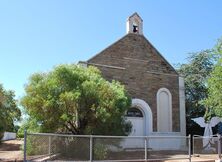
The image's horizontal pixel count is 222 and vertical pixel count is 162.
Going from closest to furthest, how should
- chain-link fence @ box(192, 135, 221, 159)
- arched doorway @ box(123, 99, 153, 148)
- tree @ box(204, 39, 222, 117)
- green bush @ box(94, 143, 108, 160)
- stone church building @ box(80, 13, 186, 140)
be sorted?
green bush @ box(94, 143, 108, 160), chain-link fence @ box(192, 135, 221, 159), tree @ box(204, 39, 222, 117), stone church building @ box(80, 13, 186, 140), arched doorway @ box(123, 99, 153, 148)

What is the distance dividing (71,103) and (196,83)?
64.6 ft

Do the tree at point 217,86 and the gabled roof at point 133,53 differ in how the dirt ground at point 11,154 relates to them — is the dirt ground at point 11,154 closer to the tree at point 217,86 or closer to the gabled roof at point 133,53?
the gabled roof at point 133,53

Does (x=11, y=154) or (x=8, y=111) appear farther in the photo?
(x=8, y=111)

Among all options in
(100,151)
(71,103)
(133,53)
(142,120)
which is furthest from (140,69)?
(100,151)

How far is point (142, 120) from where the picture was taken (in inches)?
1116

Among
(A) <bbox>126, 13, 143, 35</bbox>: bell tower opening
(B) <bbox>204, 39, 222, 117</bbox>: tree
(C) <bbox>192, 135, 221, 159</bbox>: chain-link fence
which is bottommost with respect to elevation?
(C) <bbox>192, 135, 221, 159</bbox>: chain-link fence

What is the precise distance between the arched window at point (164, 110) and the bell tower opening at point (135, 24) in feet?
16.6

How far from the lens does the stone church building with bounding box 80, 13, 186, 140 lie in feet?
91.1

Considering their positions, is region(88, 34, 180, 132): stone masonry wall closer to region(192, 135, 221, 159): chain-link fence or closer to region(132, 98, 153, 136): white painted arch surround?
region(132, 98, 153, 136): white painted arch surround

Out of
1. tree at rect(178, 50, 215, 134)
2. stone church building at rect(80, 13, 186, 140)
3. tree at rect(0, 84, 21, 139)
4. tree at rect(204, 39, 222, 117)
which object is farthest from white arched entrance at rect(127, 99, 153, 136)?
tree at rect(0, 84, 21, 139)

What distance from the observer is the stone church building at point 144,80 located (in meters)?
27.8

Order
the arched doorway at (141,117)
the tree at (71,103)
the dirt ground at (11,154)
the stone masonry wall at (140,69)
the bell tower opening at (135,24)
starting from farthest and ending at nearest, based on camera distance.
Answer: the bell tower opening at (135,24) → the arched doorway at (141,117) → the stone masonry wall at (140,69) → the dirt ground at (11,154) → the tree at (71,103)

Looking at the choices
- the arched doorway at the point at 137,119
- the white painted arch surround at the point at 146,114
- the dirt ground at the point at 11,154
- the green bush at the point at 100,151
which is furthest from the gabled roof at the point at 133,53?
the green bush at the point at 100,151

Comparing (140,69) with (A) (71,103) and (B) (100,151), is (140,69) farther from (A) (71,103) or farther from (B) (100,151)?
(B) (100,151)
